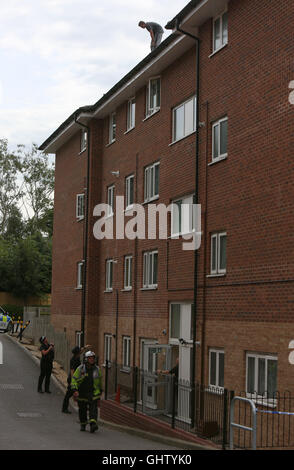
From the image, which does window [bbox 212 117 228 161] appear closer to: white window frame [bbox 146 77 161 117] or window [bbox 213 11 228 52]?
window [bbox 213 11 228 52]

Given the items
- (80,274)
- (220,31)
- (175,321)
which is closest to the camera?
(220,31)

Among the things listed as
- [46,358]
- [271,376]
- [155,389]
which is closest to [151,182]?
[46,358]

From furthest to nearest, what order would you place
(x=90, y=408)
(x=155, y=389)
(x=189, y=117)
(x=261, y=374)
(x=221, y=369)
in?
1. (x=189, y=117)
2. (x=155, y=389)
3. (x=221, y=369)
4. (x=90, y=408)
5. (x=261, y=374)

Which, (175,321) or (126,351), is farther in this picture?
(126,351)

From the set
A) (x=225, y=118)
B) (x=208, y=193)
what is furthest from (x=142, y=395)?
(x=225, y=118)

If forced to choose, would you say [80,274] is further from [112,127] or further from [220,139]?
[220,139]

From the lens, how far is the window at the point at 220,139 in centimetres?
1664

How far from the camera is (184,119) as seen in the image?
19094 millimetres

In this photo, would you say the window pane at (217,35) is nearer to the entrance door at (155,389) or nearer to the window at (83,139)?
the entrance door at (155,389)

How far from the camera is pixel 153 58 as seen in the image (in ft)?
65.6

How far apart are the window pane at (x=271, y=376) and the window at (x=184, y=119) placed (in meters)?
6.86

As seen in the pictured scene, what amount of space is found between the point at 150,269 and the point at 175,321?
8.33ft

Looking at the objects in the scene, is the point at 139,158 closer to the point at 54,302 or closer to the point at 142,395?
the point at 142,395

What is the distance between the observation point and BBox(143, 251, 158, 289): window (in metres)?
21.0
